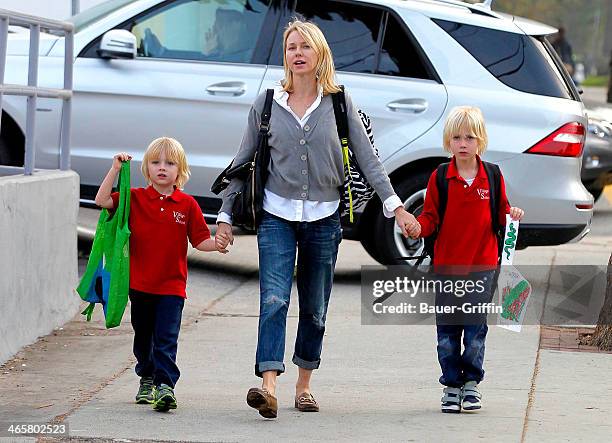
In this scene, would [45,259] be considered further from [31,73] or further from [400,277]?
[400,277]

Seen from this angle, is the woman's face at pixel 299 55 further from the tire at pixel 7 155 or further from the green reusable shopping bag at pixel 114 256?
the tire at pixel 7 155

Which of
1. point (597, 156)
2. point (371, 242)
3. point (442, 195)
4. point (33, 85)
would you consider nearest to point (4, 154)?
point (33, 85)

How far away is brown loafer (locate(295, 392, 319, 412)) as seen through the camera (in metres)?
6.00

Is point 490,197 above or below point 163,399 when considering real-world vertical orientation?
above

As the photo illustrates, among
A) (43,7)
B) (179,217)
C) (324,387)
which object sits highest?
(43,7)

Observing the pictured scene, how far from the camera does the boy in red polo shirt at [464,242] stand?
239 inches

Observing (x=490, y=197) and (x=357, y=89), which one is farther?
(x=357, y=89)

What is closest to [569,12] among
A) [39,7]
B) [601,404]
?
[39,7]

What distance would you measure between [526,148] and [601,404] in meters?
3.32

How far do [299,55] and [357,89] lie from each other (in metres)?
3.53

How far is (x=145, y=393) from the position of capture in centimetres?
606

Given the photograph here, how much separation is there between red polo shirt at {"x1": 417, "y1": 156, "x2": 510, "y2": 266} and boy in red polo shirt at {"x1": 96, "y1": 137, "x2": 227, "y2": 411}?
1013 mm

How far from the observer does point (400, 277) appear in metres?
9.55

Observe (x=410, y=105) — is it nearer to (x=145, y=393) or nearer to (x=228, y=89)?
(x=228, y=89)
